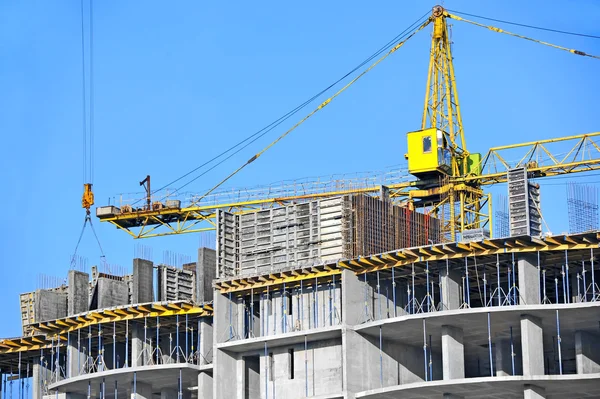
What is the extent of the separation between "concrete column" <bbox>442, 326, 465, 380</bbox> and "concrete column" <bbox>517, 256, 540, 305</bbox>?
16.9 ft

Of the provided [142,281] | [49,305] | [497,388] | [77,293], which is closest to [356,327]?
[497,388]

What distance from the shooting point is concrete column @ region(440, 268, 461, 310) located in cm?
9956

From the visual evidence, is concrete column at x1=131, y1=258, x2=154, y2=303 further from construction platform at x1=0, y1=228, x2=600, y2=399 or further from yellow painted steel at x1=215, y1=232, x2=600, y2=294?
yellow painted steel at x1=215, y1=232, x2=600, y2=294

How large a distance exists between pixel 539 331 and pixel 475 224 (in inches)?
1684

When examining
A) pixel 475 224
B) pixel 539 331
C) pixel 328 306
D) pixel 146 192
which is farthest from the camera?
pixel 146 192

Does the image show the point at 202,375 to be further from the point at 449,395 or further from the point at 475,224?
the point at 475,224

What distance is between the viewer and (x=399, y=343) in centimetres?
10381

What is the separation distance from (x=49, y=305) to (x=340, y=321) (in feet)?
97.6

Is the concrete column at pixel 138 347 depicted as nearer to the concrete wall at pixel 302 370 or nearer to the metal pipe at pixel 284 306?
the concrete wall at pixel 302 370

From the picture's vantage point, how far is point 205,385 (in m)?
109

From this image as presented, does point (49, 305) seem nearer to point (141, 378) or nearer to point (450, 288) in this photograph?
point (141, 378)

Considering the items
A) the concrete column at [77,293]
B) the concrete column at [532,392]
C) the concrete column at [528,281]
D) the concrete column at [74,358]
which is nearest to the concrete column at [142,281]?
the concrete column at [77,293]

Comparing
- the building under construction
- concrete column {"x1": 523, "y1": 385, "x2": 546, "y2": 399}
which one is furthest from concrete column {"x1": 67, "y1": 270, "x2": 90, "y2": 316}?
concrete column {"x1": 523, "y1": 385, "x2": 546, "y2": 399}

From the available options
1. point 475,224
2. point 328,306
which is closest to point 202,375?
point 328,306
